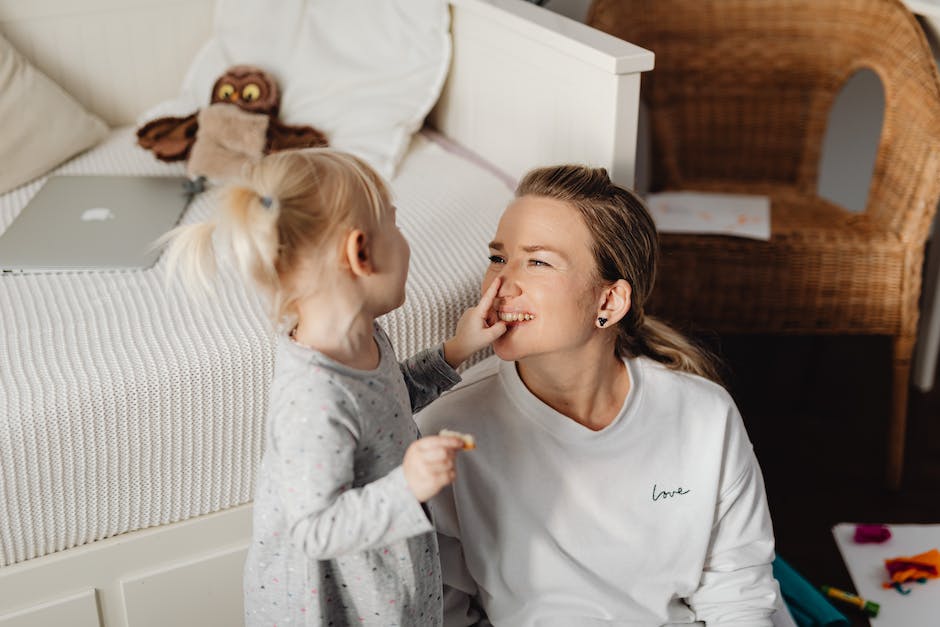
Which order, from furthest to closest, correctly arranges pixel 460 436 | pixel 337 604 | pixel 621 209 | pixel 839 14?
1. pixel 839 14
2. pixel 621 209
3. pixel 337 604
4. pixel 460 436

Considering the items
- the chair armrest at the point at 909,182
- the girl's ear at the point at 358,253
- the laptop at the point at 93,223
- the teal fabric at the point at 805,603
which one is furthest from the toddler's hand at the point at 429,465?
the chair armrest at the point at 909,182

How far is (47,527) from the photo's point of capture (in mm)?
1146

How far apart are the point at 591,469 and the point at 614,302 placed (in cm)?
20

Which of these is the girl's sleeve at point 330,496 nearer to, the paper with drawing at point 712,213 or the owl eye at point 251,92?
the owl eye at point 251,92

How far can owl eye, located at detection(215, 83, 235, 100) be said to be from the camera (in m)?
1.71

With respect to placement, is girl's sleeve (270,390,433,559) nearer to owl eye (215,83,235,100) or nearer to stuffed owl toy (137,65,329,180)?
stuffed owl toy (137,65,329,180)

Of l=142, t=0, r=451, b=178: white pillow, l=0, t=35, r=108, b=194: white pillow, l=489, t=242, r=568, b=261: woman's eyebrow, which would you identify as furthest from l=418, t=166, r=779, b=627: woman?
l=0, t=35, r=108, b=194: white pillow

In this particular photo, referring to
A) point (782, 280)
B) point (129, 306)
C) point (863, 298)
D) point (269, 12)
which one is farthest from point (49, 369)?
point (863, 298)

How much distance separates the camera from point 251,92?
1.71 meters

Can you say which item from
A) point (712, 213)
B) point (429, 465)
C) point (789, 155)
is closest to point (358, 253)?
point (429, 465)

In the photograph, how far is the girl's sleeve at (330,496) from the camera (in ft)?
2.74

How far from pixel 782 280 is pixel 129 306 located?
3.72 ft

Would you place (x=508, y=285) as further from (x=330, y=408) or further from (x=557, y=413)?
(x=330, y=408)

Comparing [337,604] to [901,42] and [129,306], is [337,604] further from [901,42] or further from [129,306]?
[901,42]
